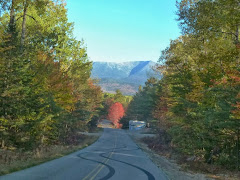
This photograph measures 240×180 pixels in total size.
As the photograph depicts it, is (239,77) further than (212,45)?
No

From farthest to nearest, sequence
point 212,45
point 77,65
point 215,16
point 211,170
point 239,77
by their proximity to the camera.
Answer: point 77,65, point 212,45, point 211,170, point 215,16, point 239,77

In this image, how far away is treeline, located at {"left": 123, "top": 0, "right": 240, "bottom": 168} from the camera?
41.9 feet

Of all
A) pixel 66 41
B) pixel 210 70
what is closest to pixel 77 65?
pixel 66 41

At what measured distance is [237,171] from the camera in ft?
52.1

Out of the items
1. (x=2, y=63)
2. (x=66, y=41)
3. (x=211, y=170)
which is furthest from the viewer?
(x=66, y=41)

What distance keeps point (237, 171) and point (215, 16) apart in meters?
10.0

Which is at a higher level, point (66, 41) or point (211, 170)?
point (66, 41)

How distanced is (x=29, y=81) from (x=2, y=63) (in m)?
2.49

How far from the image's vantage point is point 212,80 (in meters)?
15.4

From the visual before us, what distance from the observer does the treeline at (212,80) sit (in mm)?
12773

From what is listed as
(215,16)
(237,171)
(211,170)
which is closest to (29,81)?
(215,16)

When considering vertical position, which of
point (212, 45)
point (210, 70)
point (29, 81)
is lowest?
point (29, 81)

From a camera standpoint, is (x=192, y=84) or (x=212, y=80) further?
(x=192, y=84)

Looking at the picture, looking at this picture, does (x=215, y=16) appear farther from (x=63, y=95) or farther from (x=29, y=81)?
(x=63, y=95)
